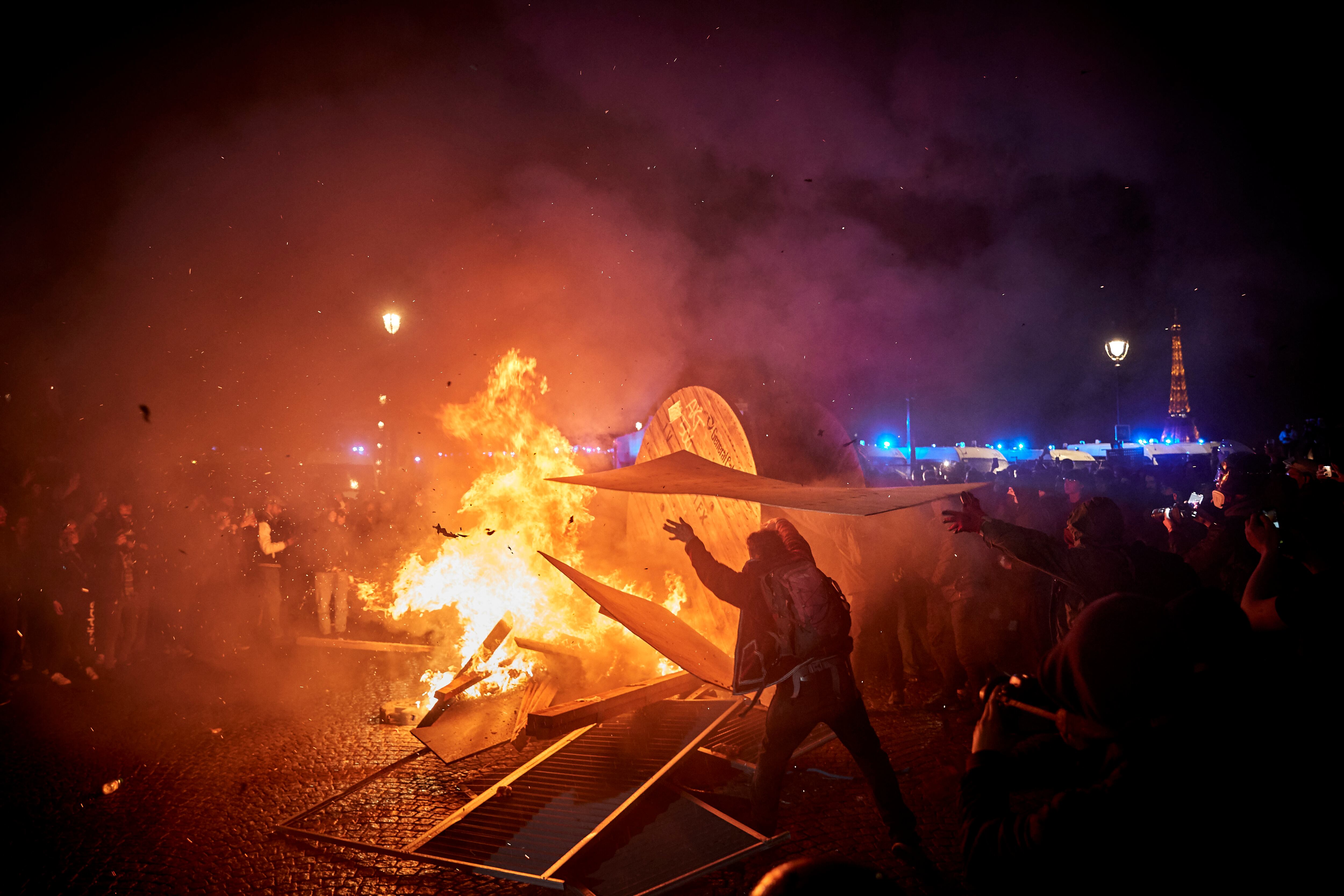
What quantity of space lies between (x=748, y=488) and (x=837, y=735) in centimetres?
269

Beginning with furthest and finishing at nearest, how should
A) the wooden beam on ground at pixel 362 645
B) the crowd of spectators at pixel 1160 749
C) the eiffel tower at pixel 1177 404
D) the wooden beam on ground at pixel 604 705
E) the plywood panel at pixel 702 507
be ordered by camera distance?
the eiffel tower at pixel 1177 404 < the wooden beam on ground at pixel 362 645 < the plywood panel at pixel 702 507 < the wooden beam on ground at pixel 604 705 < the crowd of spectators at pixel 1160 749

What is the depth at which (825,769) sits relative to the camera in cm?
519

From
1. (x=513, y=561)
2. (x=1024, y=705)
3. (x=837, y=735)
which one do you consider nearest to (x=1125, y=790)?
(x=1024, y=705)

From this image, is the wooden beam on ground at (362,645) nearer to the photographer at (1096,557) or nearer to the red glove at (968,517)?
the red glove at (968,517)

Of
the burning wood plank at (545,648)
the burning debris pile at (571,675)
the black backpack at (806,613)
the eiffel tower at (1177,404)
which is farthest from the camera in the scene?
the eiffel tower at (1177,404)

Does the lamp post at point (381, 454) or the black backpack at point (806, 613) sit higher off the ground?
the lamp post at point (381, 454)

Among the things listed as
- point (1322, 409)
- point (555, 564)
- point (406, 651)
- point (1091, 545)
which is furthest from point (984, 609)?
A: point (1322, 409)

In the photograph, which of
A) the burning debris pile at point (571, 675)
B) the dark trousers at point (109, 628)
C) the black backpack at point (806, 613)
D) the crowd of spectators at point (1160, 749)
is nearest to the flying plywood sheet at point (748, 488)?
the burning debris pile at point (571, 675)

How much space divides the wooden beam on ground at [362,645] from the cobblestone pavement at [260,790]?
1.09 m

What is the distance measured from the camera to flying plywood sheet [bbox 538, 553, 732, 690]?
199 inches

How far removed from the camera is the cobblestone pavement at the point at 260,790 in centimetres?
394

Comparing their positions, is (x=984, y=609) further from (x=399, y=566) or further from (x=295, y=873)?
(x=399, y=566)

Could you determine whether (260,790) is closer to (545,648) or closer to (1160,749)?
(545,648)

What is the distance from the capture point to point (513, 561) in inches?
340
